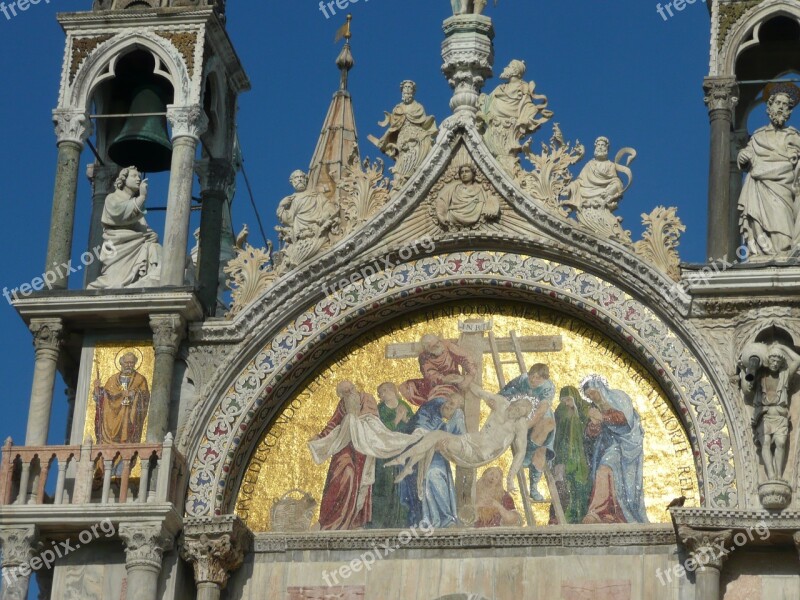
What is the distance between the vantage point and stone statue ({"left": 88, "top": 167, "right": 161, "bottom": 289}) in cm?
2028

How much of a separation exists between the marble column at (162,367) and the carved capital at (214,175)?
214cm

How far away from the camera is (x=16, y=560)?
18938 mm

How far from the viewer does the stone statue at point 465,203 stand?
19844 mm

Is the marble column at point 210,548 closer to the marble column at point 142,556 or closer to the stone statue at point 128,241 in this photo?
the marble column at point 142,556

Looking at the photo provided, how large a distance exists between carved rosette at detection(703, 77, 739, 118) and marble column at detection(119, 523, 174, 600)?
5400mm

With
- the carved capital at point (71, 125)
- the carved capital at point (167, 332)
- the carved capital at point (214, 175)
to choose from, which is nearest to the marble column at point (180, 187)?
the carved capital at point (167, 332)

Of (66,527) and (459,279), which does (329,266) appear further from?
(66,527)

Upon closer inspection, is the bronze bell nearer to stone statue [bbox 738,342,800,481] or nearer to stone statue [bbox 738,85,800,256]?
stone statue [bbox 738,85,800,256]

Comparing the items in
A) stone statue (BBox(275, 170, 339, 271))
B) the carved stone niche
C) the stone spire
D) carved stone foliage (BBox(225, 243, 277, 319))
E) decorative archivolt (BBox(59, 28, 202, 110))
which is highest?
the stone spire

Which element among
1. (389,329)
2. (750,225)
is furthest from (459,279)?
(750,225)

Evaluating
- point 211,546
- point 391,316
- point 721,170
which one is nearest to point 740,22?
point 721,170

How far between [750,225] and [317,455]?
3792 millimetres

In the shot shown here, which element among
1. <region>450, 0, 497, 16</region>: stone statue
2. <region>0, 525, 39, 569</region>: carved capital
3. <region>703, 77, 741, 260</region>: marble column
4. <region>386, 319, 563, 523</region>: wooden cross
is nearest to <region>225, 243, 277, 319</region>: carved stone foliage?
<region>386, 319, 563, 523</region>: wooden cross

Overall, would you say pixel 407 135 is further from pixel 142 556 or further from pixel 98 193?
pixel 142 556
